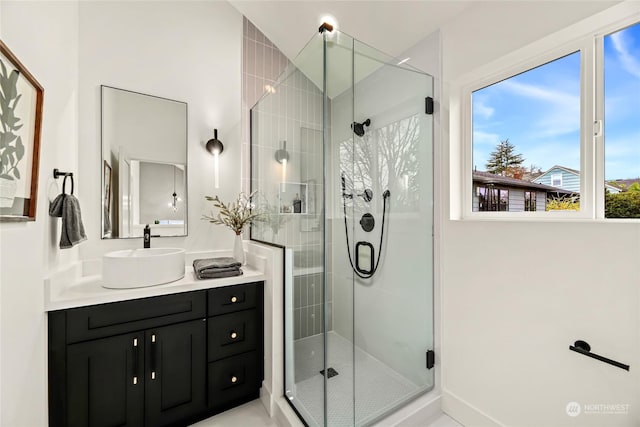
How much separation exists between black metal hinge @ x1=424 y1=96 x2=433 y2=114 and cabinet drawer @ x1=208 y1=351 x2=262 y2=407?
205 centimetres

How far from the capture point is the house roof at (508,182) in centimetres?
140

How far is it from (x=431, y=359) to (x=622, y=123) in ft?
5.37

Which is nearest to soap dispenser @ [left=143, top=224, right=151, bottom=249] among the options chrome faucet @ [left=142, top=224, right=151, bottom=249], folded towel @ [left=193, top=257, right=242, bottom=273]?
chrome faucet @ [left=142, top=224, right=151, bottom=249]

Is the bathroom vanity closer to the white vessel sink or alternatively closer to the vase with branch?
the white vessel sink

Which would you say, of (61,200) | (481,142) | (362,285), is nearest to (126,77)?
(61,200)

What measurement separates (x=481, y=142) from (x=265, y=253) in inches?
63.2

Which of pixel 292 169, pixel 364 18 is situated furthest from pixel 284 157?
pixel 364 18

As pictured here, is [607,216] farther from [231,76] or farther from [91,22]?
[91,22]

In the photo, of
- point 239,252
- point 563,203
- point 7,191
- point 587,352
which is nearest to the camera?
point 7,191

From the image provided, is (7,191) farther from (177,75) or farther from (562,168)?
(562,168)

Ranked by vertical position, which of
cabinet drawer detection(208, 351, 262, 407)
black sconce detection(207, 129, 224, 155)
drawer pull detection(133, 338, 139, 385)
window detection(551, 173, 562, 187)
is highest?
black sconce detection(207, 129, 224, 155)

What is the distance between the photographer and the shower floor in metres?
1.49

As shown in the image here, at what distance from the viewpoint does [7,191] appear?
944 millimetres

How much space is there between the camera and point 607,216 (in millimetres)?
1207
